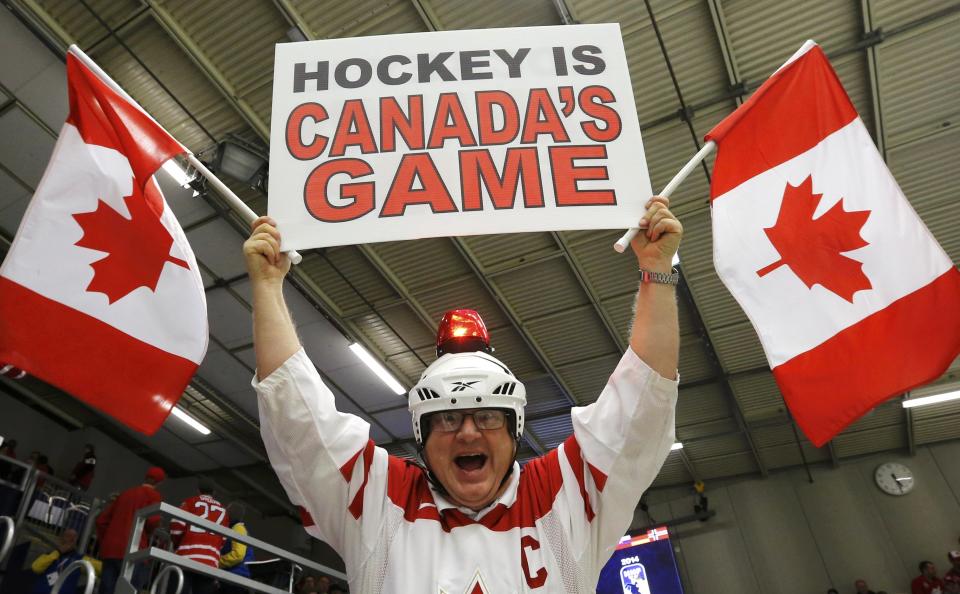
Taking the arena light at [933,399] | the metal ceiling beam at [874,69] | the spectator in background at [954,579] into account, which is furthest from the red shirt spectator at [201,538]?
the arena light at [933,399]

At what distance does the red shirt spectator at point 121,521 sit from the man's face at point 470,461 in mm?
4413

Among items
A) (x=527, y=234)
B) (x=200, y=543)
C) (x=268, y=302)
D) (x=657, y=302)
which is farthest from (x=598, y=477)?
(x=527, y=234)

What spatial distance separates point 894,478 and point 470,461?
14812 millimetres

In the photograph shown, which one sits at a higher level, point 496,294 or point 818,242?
point 496,294

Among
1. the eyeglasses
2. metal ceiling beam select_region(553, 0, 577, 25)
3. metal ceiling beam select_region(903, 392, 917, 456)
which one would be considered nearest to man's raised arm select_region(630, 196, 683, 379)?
the eyeglasses

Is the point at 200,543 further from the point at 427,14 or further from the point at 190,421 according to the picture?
the point at 190,421

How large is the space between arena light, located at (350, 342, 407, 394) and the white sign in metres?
7.76

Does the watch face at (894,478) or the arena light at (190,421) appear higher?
the arena light at (190,421)

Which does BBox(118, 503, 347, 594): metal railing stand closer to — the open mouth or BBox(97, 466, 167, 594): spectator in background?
BBox(97, 466, 167, 594): spectator in background

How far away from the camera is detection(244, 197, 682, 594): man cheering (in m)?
1.40

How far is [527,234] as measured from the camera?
7.96 m

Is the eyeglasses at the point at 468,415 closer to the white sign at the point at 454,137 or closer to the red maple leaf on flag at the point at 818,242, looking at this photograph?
the white sign at the point at 454,137

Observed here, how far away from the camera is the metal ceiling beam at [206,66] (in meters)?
5.84

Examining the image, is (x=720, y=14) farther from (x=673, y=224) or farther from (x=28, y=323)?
(x=28, y=323)
